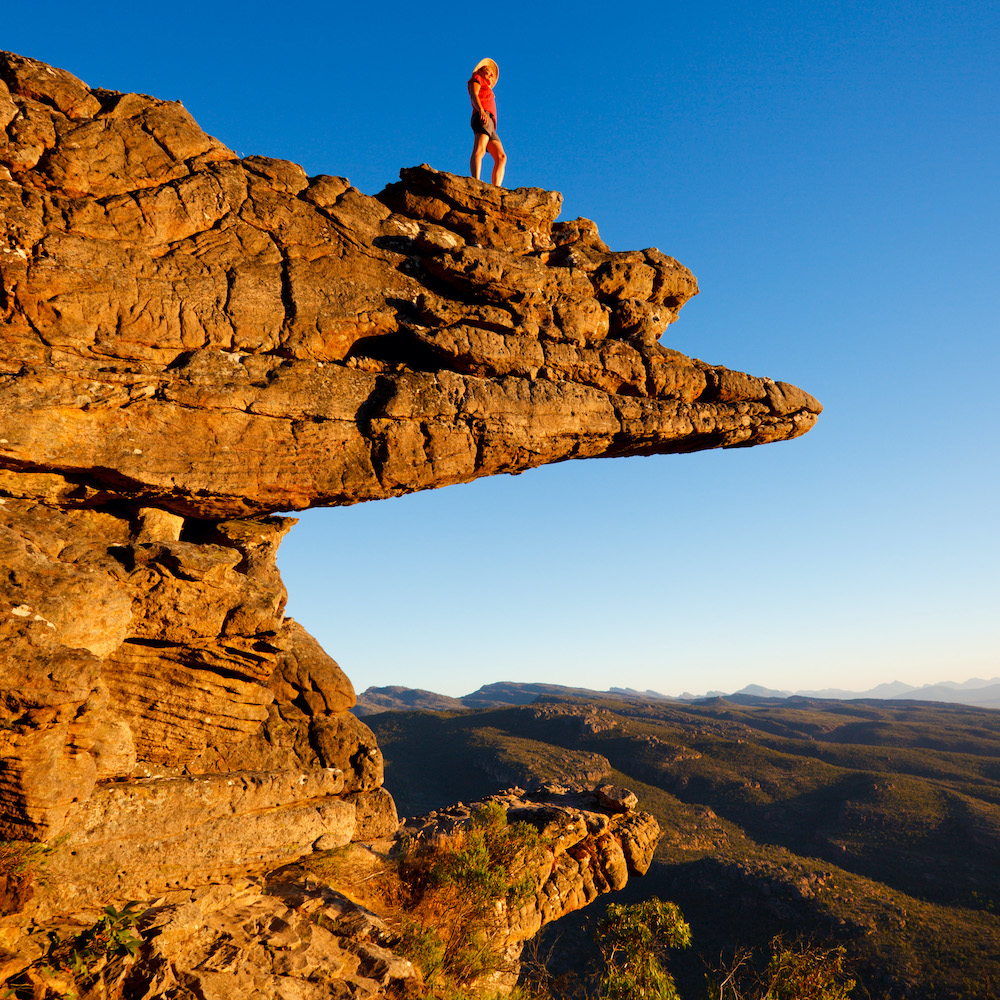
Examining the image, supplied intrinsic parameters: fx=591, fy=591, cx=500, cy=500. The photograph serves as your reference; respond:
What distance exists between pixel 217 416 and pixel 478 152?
15.0 metres

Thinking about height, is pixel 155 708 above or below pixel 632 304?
below

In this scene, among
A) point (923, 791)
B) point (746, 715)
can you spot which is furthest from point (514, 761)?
point (746, 715)

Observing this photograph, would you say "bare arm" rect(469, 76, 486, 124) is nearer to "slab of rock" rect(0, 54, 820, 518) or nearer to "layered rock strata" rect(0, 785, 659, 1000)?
"slab of rock" rect(0, 54, 820, 518)

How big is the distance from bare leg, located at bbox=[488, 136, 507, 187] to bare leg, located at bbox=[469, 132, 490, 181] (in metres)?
0.46

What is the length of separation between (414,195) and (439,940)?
2232cm

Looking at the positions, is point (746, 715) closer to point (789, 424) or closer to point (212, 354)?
point (789, 424)

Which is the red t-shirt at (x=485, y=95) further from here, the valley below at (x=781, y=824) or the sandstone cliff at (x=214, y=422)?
the valley below at (x=781, y=824)

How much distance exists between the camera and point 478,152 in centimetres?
2270

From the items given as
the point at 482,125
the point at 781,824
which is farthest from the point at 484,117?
the point at 781,824

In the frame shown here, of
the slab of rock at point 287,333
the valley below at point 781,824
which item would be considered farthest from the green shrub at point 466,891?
the valley below at point 781,824

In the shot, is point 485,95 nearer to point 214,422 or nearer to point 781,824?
point 214,422

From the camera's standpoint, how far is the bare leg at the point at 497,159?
23.2 metres

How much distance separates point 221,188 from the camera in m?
17.1

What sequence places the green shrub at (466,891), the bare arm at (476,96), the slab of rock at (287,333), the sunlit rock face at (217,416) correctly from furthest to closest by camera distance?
1. the bare arm at (476,96)
2. the green shrub at (466,891)
3. the slab of rock at (287,333)
4. the sunlit rock face at (217,416)
